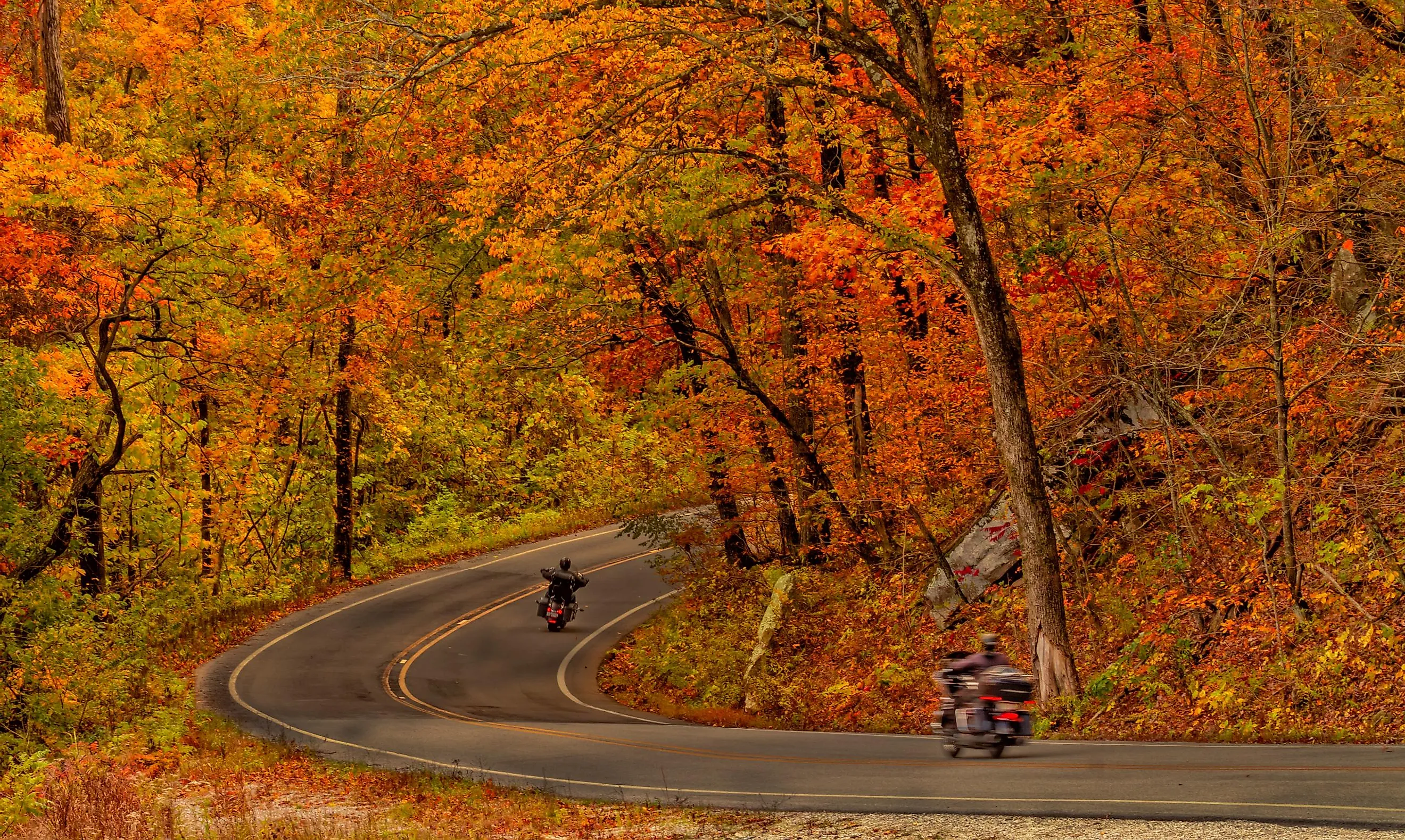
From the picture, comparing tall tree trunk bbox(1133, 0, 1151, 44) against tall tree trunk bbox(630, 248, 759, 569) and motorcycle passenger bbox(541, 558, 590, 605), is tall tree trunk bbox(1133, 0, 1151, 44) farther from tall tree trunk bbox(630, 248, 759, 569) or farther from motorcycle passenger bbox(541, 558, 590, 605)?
motorcycle passenger bbox(541, 558, 590, 605)

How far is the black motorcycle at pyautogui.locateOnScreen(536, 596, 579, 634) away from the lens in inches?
1158

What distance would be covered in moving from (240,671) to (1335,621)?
21.0 metres

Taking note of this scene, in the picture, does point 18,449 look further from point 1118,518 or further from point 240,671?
point 1118,518

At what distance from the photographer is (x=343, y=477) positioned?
115 feet

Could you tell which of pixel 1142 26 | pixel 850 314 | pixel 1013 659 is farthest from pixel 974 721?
pixel 1142 26

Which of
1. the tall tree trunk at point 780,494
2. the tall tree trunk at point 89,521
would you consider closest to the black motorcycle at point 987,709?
the tall tree trunk at point 780,494

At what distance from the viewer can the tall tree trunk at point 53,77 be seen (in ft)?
74.9

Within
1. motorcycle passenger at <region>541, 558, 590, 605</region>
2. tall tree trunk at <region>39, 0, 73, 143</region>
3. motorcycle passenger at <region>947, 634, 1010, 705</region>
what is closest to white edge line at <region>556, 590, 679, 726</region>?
motorcycle passenger at <region>541, 558, 590, 605</region>

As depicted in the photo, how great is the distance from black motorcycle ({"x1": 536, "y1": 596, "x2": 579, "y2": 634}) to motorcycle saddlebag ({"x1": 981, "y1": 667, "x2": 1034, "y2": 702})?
1837 centimetres

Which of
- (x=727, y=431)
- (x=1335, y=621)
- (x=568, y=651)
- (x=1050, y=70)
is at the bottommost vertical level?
(x=568, y=651)

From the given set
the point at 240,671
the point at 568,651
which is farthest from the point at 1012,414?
the point at 240,671

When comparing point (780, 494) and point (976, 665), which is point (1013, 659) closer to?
point (976, 665)

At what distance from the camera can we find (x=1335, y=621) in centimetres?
1437

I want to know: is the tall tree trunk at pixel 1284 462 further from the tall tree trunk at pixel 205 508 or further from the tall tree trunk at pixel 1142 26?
the tall tree trunk at pixel 205 508
